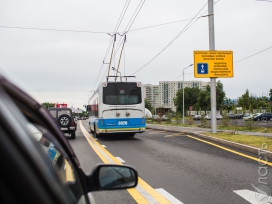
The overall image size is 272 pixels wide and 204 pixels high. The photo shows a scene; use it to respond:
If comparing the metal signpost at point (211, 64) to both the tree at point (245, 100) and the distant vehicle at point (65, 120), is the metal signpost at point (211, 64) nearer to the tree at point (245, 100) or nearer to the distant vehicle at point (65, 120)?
the distant vehicle at point (65, 120)

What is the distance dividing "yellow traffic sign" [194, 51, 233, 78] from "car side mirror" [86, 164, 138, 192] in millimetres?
17255

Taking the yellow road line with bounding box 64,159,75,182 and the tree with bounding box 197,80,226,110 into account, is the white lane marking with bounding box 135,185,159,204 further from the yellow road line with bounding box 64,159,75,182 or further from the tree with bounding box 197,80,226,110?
the tree with bounding box 197,80,226,110

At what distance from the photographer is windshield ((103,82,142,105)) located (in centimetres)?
1570

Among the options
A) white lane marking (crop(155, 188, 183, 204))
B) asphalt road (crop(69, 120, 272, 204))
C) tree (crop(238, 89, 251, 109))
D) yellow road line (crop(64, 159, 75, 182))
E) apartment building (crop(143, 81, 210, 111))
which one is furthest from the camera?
apartment building (crop(143, 81, 210, 111))

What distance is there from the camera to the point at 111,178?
1860 millimetres

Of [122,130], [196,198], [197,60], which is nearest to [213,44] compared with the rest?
[197,60]

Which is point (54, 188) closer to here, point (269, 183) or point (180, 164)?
point (269, 183)

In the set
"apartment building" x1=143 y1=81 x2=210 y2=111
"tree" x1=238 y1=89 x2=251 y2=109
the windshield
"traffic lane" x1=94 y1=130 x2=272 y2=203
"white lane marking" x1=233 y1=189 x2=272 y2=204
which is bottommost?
"traffic lane" x1=94 y1=130 x2=272 y2=203

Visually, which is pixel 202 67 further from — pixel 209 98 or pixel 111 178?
pixel 209 98

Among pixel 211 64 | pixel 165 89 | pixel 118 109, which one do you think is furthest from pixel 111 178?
pixel 165 89

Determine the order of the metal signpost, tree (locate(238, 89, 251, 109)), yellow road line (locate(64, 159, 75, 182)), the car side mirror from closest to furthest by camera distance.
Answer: yellow road line (locate(64, 159, 75, 182)), the car side mirror, the metal signpost, tree (locate(238, 89, 251, 109))

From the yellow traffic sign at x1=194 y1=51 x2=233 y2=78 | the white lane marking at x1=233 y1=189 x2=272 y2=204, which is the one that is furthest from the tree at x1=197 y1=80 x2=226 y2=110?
the white lane marking at x1=233 y1=189 x2=272 y2=204

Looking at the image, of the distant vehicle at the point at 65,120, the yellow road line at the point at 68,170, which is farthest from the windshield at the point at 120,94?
the yellow road line at the point at 68,170

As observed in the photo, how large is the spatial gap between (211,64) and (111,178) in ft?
58.6
